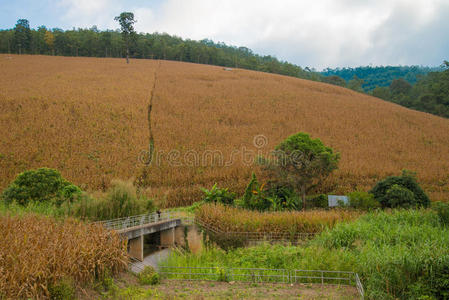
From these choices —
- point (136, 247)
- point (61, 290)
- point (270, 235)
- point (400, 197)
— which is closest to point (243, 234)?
point (270, 235)

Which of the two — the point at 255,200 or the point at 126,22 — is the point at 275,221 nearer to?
the point at 255,200

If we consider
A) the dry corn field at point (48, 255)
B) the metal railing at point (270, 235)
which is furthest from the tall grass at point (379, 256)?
the dry corn field at point (48, 255)

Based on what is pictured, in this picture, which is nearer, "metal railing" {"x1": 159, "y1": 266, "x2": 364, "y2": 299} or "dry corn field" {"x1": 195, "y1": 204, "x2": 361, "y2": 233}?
"metal railing" {"x1": 159, "y1": 266, "x2": 364, "y2": 299}

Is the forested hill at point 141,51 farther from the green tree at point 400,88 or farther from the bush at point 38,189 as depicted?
the bush at point 38,189

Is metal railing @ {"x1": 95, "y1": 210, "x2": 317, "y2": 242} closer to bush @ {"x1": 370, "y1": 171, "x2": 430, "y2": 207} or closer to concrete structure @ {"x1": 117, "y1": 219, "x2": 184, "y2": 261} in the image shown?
concrete structure @ {"x1": 117, "y1": 219, "x2": 184, "y2": 261}

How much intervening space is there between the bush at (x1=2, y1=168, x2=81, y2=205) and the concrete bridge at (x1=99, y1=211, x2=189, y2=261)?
3.95 meters

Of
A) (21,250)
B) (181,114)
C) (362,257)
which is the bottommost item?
(362,257)

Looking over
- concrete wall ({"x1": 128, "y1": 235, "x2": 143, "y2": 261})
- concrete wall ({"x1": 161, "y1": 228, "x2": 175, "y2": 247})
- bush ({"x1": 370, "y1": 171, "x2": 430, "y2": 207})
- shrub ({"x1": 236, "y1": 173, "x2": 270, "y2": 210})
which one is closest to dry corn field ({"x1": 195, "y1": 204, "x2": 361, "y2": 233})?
concrete wall ({"x1": 161, "y1": 228, "x2": 175, "y2": 247})

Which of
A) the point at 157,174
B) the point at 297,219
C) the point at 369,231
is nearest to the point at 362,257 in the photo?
the point at 369,231

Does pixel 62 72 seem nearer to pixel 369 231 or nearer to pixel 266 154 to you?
pixel 266 154

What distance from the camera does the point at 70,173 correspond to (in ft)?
86.3

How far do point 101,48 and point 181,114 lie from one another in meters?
53.9

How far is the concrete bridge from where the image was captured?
608 inches

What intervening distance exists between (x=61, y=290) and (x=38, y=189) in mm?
11367
